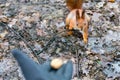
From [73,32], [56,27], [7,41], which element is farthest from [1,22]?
[73,32]

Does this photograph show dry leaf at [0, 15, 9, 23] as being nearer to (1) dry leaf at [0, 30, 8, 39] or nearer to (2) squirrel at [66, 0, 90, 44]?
(1) dry leaf at [0, 30, 8, 39]

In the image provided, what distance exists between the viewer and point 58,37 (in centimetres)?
347

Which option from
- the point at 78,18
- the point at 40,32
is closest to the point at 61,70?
the point at 78,18

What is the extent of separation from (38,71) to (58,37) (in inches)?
109

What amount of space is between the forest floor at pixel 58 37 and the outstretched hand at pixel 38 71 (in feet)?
7.15

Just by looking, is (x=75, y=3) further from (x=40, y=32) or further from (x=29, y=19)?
(x=29, y=19)

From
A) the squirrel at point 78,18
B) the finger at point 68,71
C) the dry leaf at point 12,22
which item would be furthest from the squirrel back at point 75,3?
the finger at point 68,71

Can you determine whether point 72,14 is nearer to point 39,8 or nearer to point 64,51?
point 64,51

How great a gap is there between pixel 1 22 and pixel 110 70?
1762mm

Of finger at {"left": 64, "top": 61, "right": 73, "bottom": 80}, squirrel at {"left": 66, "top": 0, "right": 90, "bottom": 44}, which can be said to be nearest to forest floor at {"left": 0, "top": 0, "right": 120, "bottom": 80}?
squirrel at {"left": 66, "top": 0, "right": 90, "bottom": 44}

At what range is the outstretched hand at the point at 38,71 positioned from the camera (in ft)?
2.30

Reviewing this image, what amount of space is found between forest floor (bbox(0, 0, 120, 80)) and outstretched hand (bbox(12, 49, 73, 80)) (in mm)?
2180

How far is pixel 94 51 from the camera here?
3.24 metres

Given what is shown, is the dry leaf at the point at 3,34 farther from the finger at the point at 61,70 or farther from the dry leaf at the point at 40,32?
the finger at the point at 61,70
